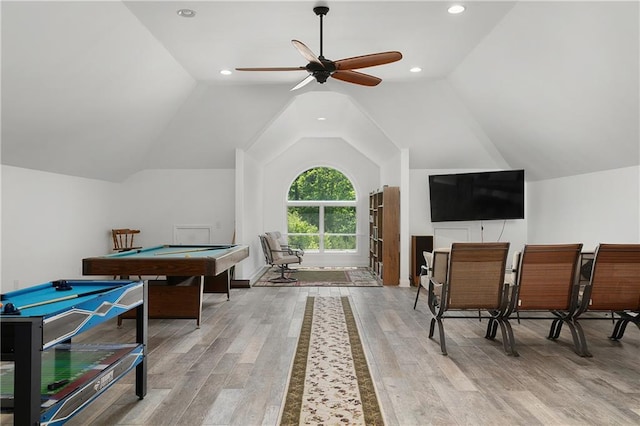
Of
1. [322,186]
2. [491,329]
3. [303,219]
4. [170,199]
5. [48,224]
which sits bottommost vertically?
[491,329]

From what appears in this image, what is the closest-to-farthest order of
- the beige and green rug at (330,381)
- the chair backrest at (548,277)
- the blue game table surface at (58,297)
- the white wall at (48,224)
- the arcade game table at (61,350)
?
Answer: the arcade game table at (61,350) → the blue game table surface at (58,297) → the beige and green rug at (330,381) → the chair backrest at (548,277) → the white wall at (48,224)

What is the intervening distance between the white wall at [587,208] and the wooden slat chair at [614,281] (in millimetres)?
1760

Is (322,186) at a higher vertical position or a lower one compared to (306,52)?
lower

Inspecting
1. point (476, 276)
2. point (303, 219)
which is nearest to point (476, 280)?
point (476, 276)

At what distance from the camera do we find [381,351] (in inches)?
160

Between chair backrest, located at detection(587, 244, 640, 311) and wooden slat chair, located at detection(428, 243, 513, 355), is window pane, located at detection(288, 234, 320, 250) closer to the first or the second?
wooden slat chair, located at detection(428, 243, 513, 355)

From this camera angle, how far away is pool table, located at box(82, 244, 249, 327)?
4492mm

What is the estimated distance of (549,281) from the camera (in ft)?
13.0

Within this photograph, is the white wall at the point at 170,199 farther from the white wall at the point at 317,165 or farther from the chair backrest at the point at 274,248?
the white wall at the point at 317,165

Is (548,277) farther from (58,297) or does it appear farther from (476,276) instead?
(58,297)

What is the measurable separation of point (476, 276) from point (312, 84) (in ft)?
13.2

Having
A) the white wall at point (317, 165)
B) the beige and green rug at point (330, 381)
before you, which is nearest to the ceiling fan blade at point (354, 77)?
the beige and green rug at point (330, 381)

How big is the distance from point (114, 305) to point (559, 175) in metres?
6.78

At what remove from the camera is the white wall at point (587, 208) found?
5.53 metres
